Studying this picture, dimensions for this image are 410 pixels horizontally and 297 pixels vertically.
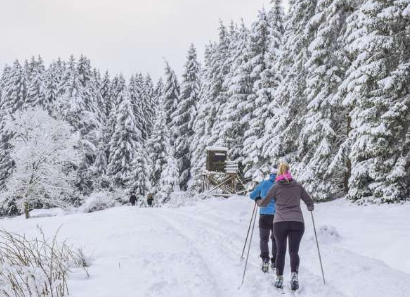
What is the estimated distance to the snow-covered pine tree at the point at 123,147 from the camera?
43.2m

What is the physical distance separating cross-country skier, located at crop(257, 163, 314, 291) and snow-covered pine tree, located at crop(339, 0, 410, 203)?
6916 millimetres

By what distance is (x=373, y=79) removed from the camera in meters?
12.4

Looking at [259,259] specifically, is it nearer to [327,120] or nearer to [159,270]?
[159,270]

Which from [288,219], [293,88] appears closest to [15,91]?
[293,88]

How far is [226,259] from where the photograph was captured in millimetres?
7824

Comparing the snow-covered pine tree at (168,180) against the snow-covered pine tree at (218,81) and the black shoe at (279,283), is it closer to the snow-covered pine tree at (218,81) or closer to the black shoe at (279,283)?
the snow-covered pine tree at (218,81)

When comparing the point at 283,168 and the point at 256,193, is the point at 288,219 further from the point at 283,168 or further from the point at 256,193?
the point at 256,193

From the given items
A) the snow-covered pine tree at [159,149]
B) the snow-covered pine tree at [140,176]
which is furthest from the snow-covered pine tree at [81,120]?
the snow-covered pine tree at [159,149]

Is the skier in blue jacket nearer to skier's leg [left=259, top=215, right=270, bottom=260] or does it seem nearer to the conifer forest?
skier's leg [left=259, top=215, right=270, bottom=260]

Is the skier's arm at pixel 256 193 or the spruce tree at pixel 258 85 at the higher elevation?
the spruce tree at pixel 258 85

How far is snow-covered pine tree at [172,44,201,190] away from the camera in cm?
3957

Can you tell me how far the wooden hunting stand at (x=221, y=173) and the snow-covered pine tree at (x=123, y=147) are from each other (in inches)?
710

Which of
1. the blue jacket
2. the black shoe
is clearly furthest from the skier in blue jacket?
the black shoe

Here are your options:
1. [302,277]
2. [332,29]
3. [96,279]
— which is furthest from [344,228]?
[332,29]
